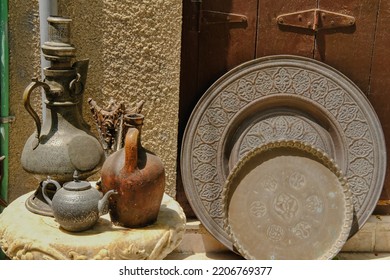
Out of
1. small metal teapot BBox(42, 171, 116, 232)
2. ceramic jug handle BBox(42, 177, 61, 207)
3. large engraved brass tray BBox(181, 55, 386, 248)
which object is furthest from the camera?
large engraved brass tray BBox(181, 55, 386, 248)

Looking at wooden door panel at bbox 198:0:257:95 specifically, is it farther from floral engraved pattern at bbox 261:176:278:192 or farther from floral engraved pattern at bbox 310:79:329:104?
floral engraved pattern at bbox 261:176:278:192

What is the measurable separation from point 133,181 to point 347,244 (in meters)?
1.47

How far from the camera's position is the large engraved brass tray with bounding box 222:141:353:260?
2.62 meters

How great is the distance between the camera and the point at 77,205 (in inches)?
74.1

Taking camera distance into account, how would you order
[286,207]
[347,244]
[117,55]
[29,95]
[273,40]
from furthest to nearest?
1. [347,244]
2. [273,40]
3. [286,207]
4. [117,55]
5. [29,95]

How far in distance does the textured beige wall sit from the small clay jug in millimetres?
595

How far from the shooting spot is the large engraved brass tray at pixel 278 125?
8.97 feet

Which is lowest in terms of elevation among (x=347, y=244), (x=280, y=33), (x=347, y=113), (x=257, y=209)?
(x=347, y=244)

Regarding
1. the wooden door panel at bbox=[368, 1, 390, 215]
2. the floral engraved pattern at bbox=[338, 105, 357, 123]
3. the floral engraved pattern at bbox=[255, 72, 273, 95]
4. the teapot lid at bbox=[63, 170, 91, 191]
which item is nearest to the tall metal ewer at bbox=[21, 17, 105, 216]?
the teapot lid at bbox=[63, 170, 91, 191]

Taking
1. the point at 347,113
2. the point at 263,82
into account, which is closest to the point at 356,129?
the point at 347,113

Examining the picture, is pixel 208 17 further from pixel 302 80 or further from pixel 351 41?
pixel 351 41

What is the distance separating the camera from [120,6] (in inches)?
97.9

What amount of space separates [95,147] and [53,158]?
0.53 feet

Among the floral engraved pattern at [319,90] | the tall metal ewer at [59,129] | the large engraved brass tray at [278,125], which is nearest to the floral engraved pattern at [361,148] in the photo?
the large engraved brass tray at [278,125]
